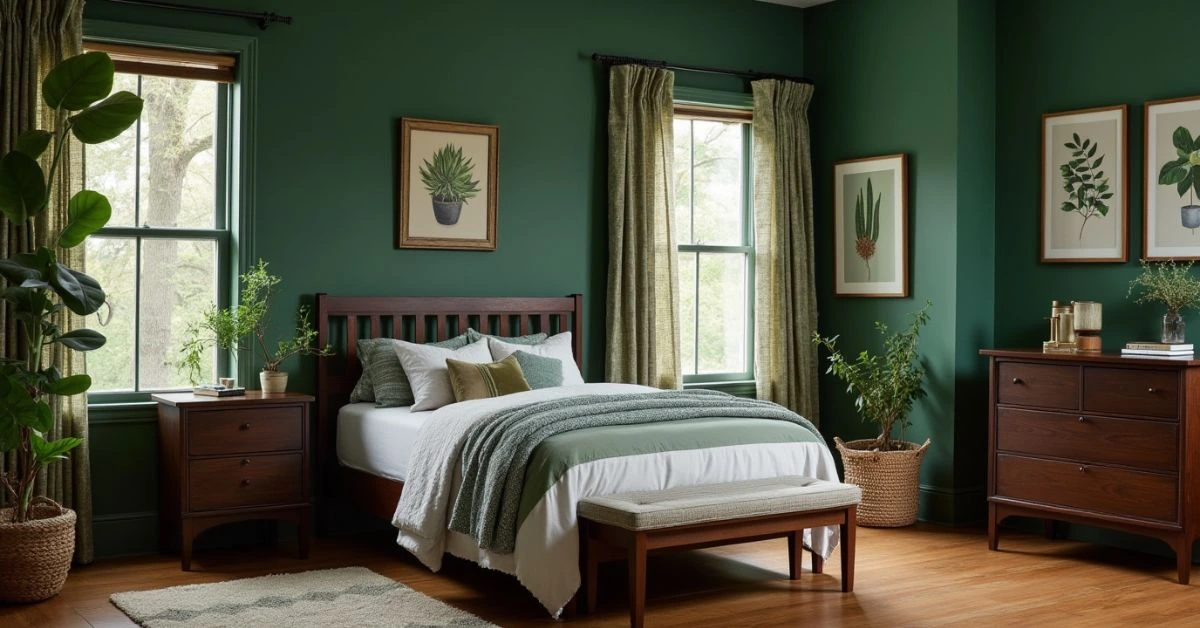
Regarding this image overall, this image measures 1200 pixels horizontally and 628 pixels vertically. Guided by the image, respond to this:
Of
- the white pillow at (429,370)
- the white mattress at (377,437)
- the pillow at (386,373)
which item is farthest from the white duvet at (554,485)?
the pillow at (386,373)

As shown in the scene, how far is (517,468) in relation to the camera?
416 cm

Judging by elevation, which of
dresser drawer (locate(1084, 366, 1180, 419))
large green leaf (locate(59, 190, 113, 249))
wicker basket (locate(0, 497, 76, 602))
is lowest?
wicker basket (locate(0, 497, 76, 602))

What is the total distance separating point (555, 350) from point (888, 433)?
1.72 metres

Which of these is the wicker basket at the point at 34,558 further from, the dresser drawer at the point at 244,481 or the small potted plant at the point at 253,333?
the small potted plant at the point at 253,333

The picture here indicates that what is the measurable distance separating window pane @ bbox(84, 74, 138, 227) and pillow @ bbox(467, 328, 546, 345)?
5.08 ft

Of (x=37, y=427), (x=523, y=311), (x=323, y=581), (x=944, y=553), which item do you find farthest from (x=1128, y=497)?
(x=37, y=427)

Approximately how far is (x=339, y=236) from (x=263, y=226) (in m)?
0.36

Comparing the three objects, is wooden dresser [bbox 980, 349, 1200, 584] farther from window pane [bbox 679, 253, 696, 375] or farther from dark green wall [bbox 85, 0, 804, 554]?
dark green wall [bbox 85, 0, 804, 554]

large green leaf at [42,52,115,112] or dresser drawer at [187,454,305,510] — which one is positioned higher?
large green leaf at [42,52,115,112]

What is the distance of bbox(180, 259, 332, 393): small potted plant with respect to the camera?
5.10m

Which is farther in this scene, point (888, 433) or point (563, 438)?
point (888, 433)

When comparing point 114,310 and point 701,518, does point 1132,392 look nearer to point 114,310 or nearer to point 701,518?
point 701,518

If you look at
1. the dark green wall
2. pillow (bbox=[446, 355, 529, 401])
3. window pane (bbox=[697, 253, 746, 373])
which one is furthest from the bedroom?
pillow (bbox=[446, 355, 529, 401])

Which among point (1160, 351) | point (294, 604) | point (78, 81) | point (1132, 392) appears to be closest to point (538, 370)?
point (294, 604)
